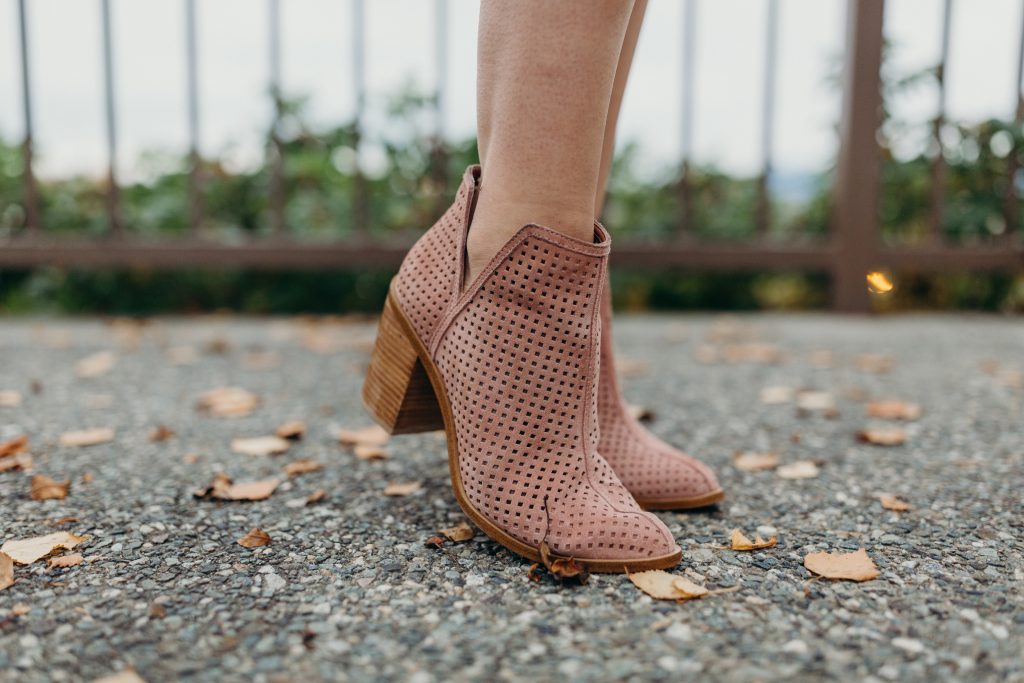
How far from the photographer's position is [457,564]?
1036 mm

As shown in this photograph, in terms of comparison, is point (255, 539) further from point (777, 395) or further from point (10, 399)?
point (777, 395)

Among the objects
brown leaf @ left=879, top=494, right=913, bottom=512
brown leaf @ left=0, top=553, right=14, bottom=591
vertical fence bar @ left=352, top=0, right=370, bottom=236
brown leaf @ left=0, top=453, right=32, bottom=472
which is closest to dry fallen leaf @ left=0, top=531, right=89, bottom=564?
brown leaf @ left=0, top=553, right=14, bottom=591

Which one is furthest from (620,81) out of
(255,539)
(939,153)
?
(939,153)

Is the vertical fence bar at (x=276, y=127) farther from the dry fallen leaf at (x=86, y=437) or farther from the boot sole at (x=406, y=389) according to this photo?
the boot sole at (x=406, y=389)

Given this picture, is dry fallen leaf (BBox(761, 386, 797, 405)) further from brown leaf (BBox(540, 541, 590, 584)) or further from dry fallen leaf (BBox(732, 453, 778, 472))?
brown leaf (BBox(540, 541, 590, 584))

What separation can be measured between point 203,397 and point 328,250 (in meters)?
1.16

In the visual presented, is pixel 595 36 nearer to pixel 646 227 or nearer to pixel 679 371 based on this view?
pixel 679 371

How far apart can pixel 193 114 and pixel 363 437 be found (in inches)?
70.0

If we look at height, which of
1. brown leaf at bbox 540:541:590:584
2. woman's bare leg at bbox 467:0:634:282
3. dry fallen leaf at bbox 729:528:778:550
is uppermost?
woman's bare leg at bbox 467:0:634:282

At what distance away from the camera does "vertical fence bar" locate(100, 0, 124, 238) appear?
2738 mm

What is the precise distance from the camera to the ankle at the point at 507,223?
1048 millimetres

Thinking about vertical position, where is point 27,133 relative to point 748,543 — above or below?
above

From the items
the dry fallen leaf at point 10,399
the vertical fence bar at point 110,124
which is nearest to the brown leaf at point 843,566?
the dry fallen leaf at point 10,399

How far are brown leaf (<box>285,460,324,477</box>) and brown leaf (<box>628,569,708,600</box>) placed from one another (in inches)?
25.7
